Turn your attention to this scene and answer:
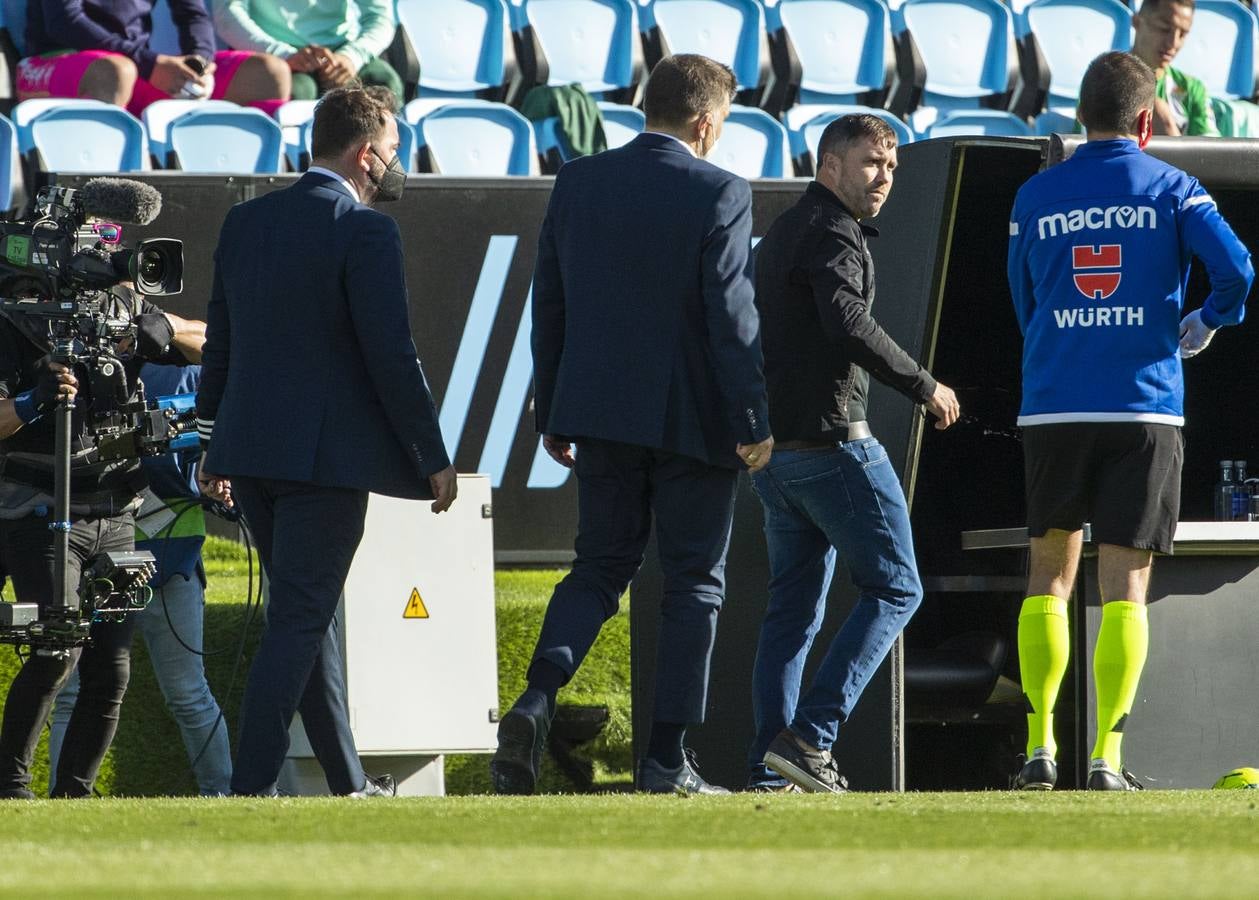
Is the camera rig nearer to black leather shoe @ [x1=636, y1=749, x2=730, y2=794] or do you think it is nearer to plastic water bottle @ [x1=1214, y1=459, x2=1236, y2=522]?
black leather shoe @ [x1=636, y1=749, x2=730, y2=794]

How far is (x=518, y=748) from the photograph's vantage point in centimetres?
468

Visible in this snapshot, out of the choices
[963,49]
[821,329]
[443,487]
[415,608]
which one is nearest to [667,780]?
[443,487]

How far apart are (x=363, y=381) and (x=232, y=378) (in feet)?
1.11

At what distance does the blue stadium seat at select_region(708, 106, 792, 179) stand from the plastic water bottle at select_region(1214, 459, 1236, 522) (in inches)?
191

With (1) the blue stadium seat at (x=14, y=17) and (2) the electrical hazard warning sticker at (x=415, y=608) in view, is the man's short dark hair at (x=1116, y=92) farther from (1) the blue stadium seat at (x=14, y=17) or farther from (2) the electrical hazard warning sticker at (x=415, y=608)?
(1) the blue stadium seat at (x=14, y=17)

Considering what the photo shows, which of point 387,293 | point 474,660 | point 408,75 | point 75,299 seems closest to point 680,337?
point 387,293

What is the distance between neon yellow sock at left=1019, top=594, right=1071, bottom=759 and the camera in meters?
5.30

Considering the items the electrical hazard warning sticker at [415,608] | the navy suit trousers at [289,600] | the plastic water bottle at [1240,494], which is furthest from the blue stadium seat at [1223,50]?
the navy suit trousers at [289,600]

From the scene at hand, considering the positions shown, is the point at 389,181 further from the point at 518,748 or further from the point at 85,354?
the point at 518,748

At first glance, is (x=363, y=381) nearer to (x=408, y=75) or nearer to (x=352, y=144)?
(x=352, y=144)

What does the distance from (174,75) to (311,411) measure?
21.4 ft

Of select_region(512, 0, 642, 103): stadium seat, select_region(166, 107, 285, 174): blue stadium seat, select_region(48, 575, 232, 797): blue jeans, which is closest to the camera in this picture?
select_region(48, 575, 232, 797): blue jeans

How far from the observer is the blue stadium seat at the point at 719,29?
12.2 meters

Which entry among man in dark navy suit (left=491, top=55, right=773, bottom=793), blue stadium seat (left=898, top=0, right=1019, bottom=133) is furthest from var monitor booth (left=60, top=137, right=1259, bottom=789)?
blue stadium seat (left=898, top=0, right=1019, bottom=133)
